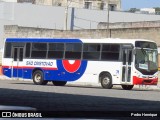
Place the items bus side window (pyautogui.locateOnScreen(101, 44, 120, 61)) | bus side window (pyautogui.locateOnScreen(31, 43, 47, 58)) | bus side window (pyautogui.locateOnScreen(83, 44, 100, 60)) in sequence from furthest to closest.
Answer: bus side window (pyautogui.locateOnScreen(31, 43, 47, 58)) < bus side window (pyautogui.locateOnScreen(83, 44, 100, 60)) < bus side window (pyautogui.locateOnScreen(101, 44, 120, 61))

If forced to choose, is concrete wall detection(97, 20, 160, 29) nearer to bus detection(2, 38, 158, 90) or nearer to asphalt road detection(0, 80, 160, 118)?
bus detection(2, 38, 158, 90)

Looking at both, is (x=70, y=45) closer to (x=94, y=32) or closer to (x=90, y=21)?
(x=94, y=32)

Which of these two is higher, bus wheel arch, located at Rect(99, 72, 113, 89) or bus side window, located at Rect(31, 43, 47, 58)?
bus side window, located at Rect(31, 43, 47, 58)

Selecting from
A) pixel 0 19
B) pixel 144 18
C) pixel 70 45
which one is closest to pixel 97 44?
pixel 70 45

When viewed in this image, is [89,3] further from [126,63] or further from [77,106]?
[77,106]

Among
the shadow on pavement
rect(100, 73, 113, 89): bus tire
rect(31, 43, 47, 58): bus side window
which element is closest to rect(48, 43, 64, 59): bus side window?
rect(31, 43, 47, 58): bus side window

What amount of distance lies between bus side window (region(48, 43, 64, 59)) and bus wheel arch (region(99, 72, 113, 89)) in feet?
10.2

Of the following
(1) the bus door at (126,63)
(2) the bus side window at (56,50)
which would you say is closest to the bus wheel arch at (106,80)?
(1) the bus door at (126,63)

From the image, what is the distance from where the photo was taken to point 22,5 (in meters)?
71.1

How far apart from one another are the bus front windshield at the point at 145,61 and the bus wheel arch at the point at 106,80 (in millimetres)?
1754

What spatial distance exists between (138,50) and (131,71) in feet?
4.06

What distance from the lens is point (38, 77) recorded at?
123 feet

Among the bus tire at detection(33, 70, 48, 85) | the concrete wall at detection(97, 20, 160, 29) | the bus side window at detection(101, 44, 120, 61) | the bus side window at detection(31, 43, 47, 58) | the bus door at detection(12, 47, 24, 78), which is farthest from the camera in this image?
the concrete wall at detection(97, 20, 160, 29)

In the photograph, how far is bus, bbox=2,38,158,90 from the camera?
112ft
